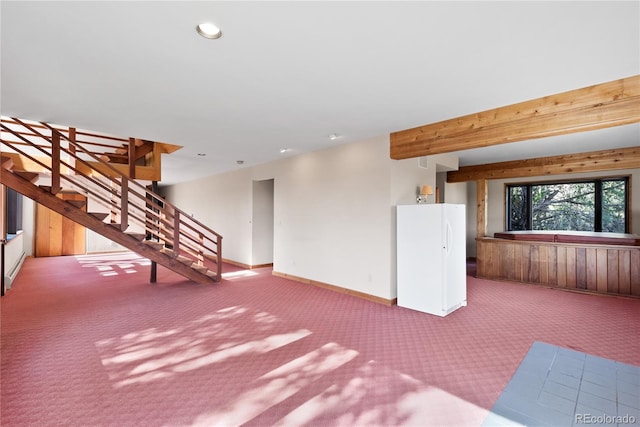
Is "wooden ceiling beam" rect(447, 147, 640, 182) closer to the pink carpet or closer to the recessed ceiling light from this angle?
the pink carpet

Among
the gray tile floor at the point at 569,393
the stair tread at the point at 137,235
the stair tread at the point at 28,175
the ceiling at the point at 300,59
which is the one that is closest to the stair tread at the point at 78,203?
the stair tread at the point at 28,175

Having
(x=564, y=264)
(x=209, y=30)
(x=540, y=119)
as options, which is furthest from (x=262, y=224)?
(x=564, y=264)

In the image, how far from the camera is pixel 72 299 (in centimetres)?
473

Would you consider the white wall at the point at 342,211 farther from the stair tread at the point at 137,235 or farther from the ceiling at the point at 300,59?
the stair tread at the point at 137,235

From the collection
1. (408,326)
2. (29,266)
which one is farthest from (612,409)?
(29,266)

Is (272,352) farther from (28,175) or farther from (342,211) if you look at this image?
(28,175)

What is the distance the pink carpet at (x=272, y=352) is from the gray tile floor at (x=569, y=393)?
0.36 feet

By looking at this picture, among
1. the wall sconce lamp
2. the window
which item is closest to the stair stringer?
the wall sconce lamp

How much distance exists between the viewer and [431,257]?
161 inches

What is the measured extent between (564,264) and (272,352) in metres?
5.38

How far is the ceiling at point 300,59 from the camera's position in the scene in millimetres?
1776

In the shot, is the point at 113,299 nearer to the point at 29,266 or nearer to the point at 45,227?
the point at 29,266

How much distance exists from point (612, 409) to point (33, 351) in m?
4.94

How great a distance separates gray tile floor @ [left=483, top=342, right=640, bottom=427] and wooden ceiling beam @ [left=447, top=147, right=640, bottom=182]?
165 inches
